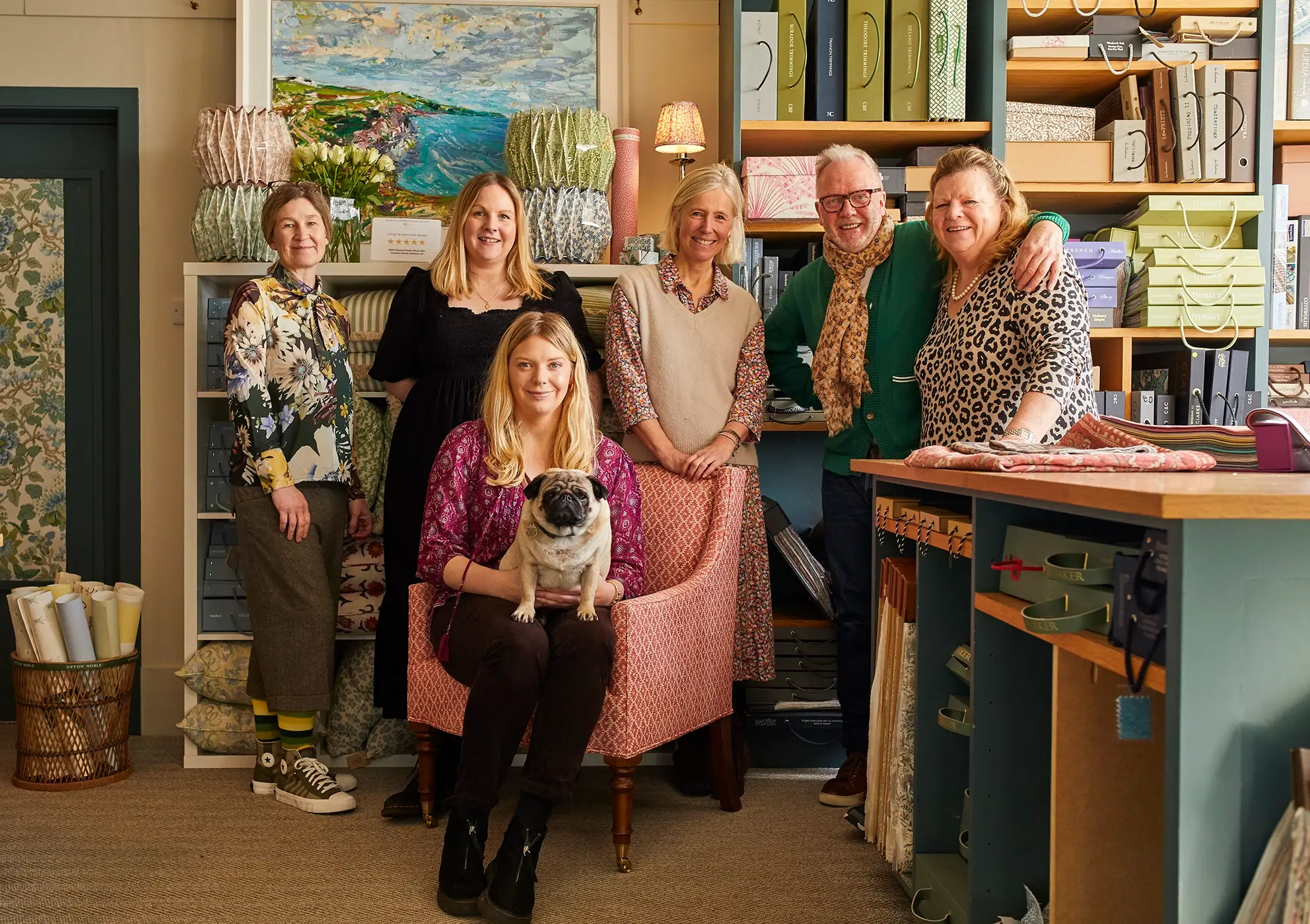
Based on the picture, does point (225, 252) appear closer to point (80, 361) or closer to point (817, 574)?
point (80, 361)

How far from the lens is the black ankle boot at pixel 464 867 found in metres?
1.96

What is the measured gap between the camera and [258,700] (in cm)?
273

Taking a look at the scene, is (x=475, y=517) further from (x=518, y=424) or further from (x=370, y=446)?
(x=370, y=446)

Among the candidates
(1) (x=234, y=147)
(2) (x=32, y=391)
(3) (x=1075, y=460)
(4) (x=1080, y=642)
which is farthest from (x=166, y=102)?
(4) (x=1080, y=642)

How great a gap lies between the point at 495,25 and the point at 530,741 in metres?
2.32

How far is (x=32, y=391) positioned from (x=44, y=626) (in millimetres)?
1090

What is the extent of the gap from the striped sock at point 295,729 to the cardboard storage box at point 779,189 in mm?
1814

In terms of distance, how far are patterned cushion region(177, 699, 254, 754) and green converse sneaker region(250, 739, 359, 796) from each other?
0.22m

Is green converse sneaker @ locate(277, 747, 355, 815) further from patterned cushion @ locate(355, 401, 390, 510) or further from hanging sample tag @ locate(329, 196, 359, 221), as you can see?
hanging sample tag @ locate(329, 196, 359, 221)

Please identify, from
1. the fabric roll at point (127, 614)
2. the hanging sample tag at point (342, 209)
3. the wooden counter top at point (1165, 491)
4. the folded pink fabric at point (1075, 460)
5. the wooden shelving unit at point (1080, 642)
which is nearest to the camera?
the wooden counter top at point (1165, 491)

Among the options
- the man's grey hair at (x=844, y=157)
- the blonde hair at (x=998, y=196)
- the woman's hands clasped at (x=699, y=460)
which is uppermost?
the man's grey hair at (x=844, y=157)

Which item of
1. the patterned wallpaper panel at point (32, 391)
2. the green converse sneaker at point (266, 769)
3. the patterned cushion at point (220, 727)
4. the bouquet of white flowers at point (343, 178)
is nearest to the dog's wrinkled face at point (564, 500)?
the green converse sneaker at point (266, 769)

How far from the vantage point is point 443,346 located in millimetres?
2625

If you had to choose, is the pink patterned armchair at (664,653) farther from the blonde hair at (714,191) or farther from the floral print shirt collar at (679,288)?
the blonde hair at (714,191)
